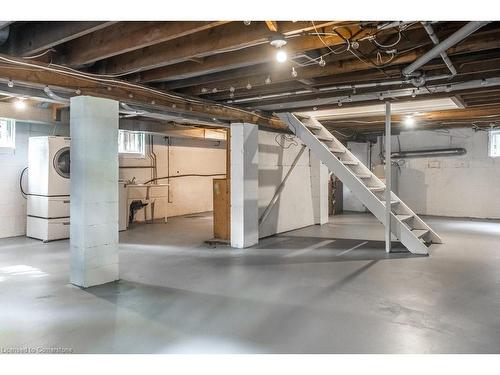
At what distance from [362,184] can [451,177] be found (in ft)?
17.1

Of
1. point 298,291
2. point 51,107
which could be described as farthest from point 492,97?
point 51,107

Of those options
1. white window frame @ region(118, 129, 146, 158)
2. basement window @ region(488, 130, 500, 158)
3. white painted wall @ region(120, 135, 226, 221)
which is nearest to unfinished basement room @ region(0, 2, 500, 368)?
white window frame @ region(118, 129, 146, 158)

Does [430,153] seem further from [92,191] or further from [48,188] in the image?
[48,188]

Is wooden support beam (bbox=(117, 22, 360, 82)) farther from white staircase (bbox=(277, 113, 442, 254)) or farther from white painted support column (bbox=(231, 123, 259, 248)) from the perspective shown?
white staircase (bbox=(277, 113, 442, 254))

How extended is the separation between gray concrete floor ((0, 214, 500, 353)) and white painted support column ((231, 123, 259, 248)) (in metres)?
0.28

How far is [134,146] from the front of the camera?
866 cm

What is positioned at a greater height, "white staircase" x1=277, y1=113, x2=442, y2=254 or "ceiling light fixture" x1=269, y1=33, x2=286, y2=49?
"ceiling light fixture" x1=269, y1=33, x2=286, y2=49

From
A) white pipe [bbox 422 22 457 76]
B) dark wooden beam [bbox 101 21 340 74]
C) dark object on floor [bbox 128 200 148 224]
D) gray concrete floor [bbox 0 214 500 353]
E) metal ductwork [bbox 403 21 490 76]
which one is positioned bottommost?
gray concrete floor [bbox 0 214 500 353]

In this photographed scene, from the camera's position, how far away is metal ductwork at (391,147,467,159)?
30.6 ft

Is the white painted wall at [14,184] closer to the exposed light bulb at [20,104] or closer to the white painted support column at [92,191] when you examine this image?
the exposed light bulb at [20,104]

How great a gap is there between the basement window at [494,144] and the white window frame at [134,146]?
8.11 metres

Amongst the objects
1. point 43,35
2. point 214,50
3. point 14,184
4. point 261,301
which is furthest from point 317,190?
point 43,35
